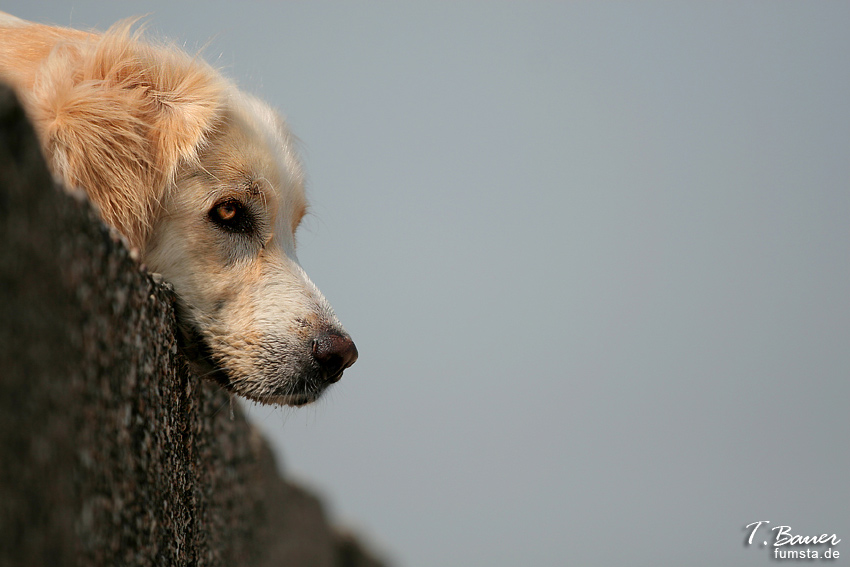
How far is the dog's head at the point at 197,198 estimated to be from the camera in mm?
2715

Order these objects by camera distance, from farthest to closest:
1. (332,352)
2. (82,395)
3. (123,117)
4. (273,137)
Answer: (273,137), (332,352), (123,117), (82,395)

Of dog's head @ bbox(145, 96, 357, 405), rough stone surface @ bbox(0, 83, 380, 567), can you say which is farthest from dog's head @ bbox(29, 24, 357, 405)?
rough stone surface @ bbox(0, 83, 380, 567)

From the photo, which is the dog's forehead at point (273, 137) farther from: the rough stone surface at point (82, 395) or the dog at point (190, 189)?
the rough stone surface at point (82, 395)

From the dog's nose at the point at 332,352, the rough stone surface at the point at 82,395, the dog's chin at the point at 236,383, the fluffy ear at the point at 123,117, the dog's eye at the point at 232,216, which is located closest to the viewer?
the rough stone surface at the point at 82,395

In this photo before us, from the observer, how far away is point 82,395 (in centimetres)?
145

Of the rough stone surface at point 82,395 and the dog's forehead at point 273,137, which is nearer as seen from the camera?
the rough stone surface at point 82,395

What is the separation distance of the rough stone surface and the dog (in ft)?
1.08

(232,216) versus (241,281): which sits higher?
(232,216)

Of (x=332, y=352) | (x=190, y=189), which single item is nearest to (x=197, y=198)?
(x=190, y=189)

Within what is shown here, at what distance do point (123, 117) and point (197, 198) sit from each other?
1.35 feet

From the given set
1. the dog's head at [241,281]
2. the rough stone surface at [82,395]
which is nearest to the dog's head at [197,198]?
the dog's head at [241,281]

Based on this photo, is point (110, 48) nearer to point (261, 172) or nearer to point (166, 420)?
point (261, 172)

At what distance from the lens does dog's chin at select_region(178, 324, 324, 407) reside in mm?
2797

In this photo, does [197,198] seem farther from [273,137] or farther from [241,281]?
[273,137]
